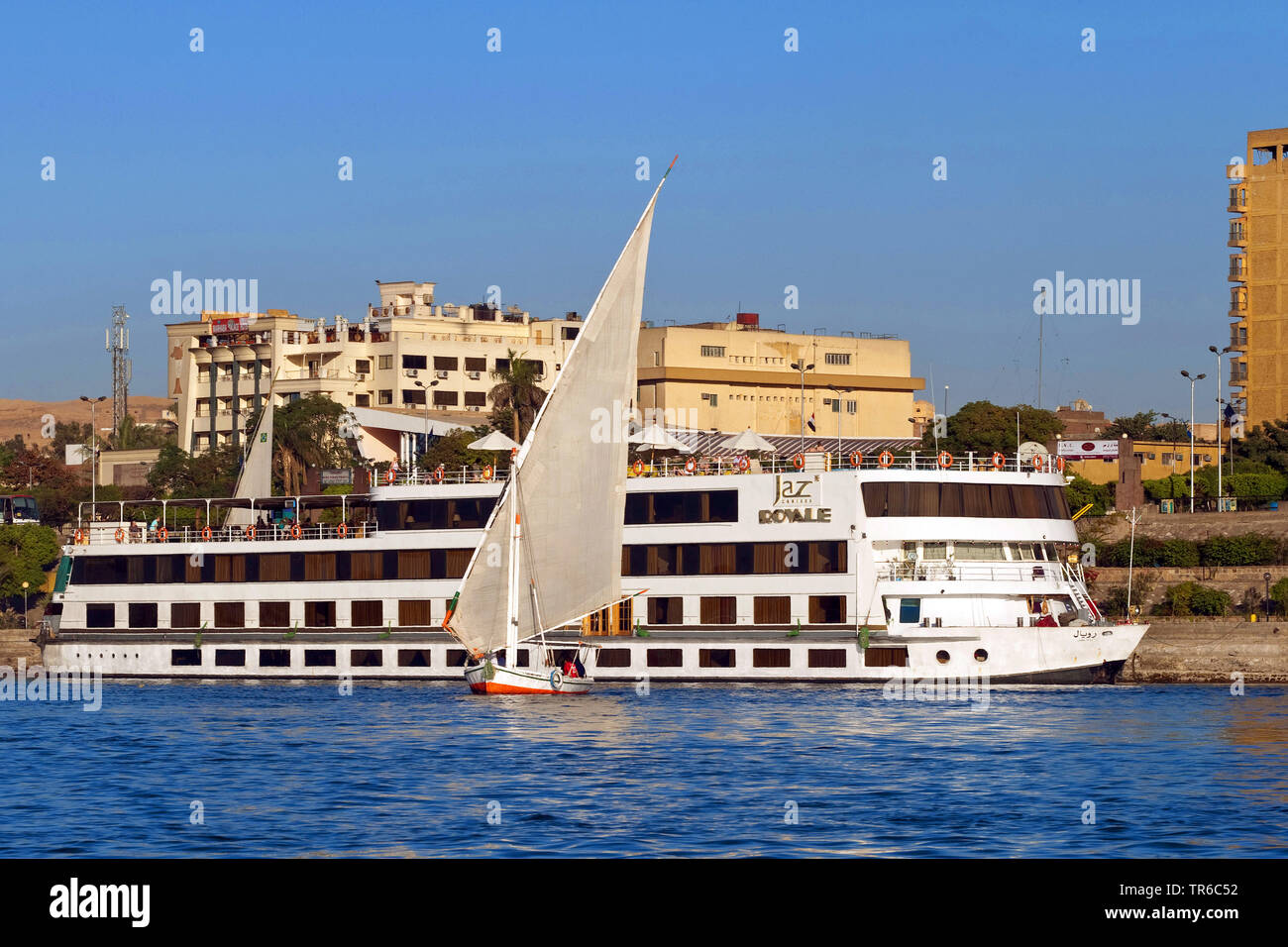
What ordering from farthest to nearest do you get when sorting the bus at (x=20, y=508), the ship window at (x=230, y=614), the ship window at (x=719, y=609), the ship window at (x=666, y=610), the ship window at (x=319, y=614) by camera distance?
the bus at (x=20, y=508) → the ship window at (x=230, y=614) → the ship window at (x=319, y=614) → the ship window at (x=666, y=610) → the ship window at (x=719, y=609)

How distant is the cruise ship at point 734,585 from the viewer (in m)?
48.5

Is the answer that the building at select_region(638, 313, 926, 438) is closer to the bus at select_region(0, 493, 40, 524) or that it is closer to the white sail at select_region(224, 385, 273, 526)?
the bus at select_region(0, 493, 40, 524)

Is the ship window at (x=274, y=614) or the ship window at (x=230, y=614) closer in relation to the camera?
the ship window at (x=274, y=614)

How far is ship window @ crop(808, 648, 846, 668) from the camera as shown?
49.4m

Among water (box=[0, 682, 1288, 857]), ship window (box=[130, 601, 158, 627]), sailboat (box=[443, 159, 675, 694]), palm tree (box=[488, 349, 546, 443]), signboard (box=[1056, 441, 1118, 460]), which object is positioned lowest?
water (box=[0, 682, 1288, 857])

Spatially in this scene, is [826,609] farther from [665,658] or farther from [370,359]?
[370,359]

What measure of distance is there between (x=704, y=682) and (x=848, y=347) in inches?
3024

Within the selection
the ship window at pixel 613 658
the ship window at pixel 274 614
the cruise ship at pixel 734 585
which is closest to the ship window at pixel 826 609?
the cruise ship at pixel 734 585

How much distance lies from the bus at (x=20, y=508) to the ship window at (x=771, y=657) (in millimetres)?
71040

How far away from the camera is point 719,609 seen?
168 ft

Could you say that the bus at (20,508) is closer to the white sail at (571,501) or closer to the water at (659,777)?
the water at (659,777)

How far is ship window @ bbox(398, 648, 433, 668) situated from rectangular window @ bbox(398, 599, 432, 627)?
804mm

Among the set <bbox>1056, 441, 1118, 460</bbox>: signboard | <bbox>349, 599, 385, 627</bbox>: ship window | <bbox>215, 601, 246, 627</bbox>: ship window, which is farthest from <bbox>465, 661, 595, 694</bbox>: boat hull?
<bbox>1056, 441, 1118, 460</bbox>: signboard
